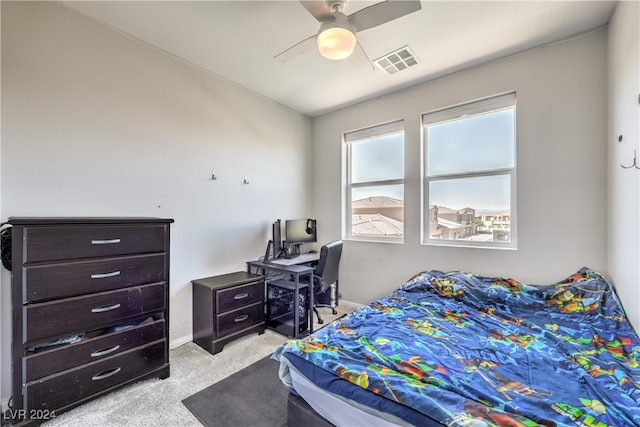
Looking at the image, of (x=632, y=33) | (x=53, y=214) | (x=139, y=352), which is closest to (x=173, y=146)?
(x=53, y=214)

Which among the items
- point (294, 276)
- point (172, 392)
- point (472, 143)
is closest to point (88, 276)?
point (172, 392)

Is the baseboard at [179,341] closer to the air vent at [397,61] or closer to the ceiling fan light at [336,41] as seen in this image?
the ceiling fan light at [336,41]

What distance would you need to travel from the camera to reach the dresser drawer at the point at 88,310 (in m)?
1.52

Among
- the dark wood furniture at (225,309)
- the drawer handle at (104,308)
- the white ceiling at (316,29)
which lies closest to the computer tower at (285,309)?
the dark wood furniture at (225,309)

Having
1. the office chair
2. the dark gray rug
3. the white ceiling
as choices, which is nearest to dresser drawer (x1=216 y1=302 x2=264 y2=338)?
the dark gray rug

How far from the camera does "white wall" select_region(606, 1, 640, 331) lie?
5.27 ft

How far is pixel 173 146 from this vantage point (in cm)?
257

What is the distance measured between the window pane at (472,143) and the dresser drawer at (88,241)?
9.49ft

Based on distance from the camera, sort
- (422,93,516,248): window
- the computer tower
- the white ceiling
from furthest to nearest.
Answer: the computer tower < (422,93,516,248): window < the white ceiling

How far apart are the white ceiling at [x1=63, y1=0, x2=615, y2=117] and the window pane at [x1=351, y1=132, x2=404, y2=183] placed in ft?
2.60

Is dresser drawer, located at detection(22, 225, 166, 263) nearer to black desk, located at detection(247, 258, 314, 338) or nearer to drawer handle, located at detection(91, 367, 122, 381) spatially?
drawer handle, located at detection(91, 367, 122, 381)

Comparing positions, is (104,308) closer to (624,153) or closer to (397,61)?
(397,61)

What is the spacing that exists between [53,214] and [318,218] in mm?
2846

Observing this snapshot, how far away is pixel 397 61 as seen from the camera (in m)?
2.63
